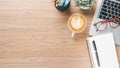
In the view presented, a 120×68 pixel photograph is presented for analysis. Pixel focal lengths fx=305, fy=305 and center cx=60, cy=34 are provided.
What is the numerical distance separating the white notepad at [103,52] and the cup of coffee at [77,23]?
62mm

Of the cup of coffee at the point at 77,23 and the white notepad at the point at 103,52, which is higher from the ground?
the cup of coffee at the point at 77,23

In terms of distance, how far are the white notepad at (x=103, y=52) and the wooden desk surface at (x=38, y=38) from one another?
3 cm

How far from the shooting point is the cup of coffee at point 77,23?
4.35ft

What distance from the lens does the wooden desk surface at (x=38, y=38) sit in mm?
1332

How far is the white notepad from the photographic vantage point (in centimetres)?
131

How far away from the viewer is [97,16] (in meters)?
1.35

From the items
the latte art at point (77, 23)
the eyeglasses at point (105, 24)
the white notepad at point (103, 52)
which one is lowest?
the white notepad at point (103, 52)

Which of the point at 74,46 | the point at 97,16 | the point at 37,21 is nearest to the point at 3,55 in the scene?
the point at 37,21

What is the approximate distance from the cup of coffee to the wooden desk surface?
32 millimetres

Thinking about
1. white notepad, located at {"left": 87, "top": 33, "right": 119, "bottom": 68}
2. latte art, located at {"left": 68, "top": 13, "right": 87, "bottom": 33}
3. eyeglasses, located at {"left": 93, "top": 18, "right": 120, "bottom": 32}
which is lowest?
white notepad, located at {"left": 87, "top": 33, "right": 119, "bottom": 68}

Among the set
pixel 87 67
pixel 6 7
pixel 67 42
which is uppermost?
pixel 6 7

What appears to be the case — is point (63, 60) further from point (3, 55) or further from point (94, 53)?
point (3, 55)

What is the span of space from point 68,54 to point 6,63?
274 mm

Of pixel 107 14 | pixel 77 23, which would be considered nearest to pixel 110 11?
pixel 107 14
